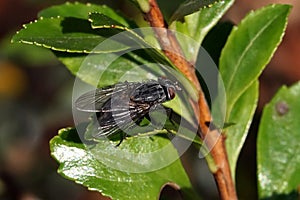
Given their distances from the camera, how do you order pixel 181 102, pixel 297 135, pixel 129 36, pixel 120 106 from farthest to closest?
1. pixel 297 135
2. pixel 120 106
3. pixel 181 102
4. pixel 129 36

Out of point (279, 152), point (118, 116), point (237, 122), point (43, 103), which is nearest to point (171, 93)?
point (118, 116)

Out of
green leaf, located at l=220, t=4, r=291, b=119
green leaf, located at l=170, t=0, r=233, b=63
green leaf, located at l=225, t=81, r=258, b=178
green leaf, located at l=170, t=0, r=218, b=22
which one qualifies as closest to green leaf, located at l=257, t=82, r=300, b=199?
green leaf, located at l=225, t=81, r=258, b=178

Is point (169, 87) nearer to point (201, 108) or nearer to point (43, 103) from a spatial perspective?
point (201, 108)

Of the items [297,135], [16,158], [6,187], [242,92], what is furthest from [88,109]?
[16,158]

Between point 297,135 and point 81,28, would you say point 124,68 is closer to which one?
point 81,28

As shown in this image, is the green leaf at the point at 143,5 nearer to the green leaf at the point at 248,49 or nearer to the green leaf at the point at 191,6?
the green leaf at the point at 191,6

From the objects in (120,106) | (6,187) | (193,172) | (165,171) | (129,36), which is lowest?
(193,172)
